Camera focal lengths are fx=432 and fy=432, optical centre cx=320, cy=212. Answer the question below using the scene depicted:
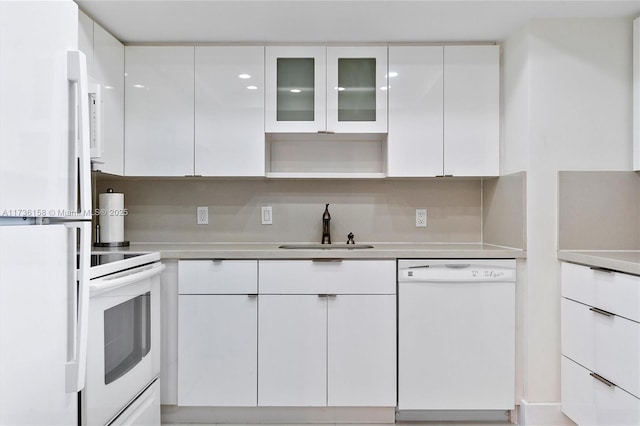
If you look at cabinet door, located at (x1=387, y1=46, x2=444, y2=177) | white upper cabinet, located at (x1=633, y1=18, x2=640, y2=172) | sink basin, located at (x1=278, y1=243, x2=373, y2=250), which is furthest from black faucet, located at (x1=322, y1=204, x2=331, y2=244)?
white upper cabinet, located at (x1=633, y1=18, x2=640, y2=172)

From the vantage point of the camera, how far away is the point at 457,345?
90.2 inches

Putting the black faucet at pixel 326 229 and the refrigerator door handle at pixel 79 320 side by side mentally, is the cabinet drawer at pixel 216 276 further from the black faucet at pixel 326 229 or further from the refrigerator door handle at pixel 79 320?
the refrigerator door handle at pixel 79 320

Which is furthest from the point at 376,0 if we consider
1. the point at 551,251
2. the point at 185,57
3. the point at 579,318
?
the point at 579,318

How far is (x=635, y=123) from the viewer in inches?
88.9

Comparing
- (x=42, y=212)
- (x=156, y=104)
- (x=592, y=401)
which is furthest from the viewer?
(x=156, y=104)

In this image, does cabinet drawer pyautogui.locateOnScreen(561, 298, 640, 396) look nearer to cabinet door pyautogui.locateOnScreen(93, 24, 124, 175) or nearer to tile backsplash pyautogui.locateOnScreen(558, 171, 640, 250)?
tile backsplash pyautogui.locateOnScreen(558, 171, 640, 250)

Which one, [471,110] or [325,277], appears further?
[471,110]

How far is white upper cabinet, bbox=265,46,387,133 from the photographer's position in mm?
2562

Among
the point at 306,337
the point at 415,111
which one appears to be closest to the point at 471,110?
the point at 415,111

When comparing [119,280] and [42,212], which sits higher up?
[42,212]

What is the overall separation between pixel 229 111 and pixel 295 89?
414mm

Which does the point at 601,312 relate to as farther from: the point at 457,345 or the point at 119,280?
the point at 119,280

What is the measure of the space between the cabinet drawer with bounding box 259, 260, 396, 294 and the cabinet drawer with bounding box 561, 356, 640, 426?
0.96 m

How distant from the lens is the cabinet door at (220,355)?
7.55ft
